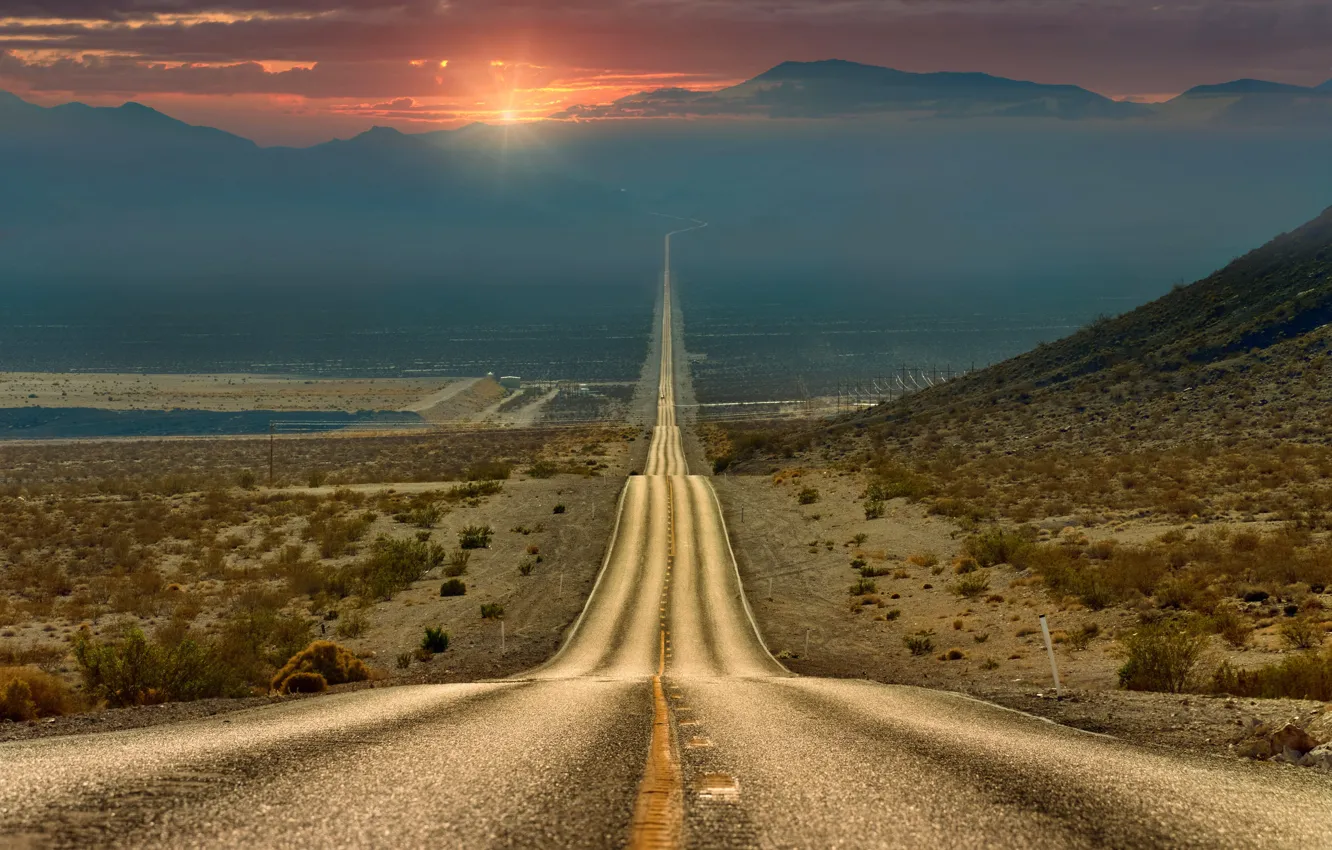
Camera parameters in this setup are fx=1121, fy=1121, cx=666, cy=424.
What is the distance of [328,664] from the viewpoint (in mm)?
23688

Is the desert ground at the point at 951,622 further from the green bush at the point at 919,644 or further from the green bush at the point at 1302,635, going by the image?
the green bush at the point at 1302,635

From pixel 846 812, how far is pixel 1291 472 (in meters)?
40.3

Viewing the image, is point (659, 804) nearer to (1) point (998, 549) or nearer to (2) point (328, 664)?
(2) point (328, 664)

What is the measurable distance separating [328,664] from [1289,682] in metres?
17.8

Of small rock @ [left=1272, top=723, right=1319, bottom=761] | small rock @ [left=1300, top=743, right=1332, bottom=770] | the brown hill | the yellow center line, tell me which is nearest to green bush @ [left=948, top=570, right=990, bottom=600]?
the brown hill

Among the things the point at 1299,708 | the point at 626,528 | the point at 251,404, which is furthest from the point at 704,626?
the point at 251,404

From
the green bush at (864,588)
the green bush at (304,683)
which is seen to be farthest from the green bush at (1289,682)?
the green bush at (864,588)

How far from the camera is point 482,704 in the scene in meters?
13.5

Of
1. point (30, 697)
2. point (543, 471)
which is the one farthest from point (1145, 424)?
point (30, 697)

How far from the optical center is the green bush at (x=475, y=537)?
49.1m

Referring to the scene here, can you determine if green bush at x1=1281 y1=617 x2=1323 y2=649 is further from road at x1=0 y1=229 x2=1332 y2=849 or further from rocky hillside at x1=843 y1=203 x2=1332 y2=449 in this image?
rocky hillside at x1=843 y1=203 x2=1332 y2=449

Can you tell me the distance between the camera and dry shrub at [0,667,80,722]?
53.5 feet

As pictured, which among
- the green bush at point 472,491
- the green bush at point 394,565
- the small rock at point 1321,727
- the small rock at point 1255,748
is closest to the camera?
the small rock at point 1321,727

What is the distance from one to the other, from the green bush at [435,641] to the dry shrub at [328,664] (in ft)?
21.3
